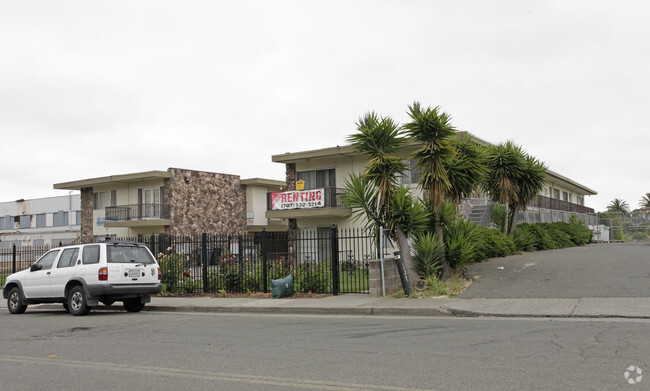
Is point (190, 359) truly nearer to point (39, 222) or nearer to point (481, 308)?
point (481, 308)

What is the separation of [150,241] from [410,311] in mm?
10717

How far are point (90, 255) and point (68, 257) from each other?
850 mm

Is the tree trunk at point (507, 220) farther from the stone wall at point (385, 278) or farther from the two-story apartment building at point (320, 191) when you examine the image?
the stone wall at point (385, 278)

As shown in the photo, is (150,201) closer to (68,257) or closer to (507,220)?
(507,220)

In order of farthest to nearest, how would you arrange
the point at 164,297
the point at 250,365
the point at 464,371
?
the point at 164,297, the point at 250,365, the point at 464,371

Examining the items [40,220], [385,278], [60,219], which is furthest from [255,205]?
[40,220]

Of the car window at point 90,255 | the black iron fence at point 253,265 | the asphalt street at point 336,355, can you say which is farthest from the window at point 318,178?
the asphalt street at point 336,355

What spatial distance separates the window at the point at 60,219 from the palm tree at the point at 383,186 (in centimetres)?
4965

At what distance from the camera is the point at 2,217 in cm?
6456

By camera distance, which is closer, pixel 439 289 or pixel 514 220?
pixel 439 289

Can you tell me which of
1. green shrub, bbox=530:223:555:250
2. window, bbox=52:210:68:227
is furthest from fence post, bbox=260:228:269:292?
window, bbox=52:210:68:227

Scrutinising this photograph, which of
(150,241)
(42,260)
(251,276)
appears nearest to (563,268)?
(251,276)

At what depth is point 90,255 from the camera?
46.6 ft

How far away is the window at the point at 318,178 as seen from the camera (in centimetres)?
2944
